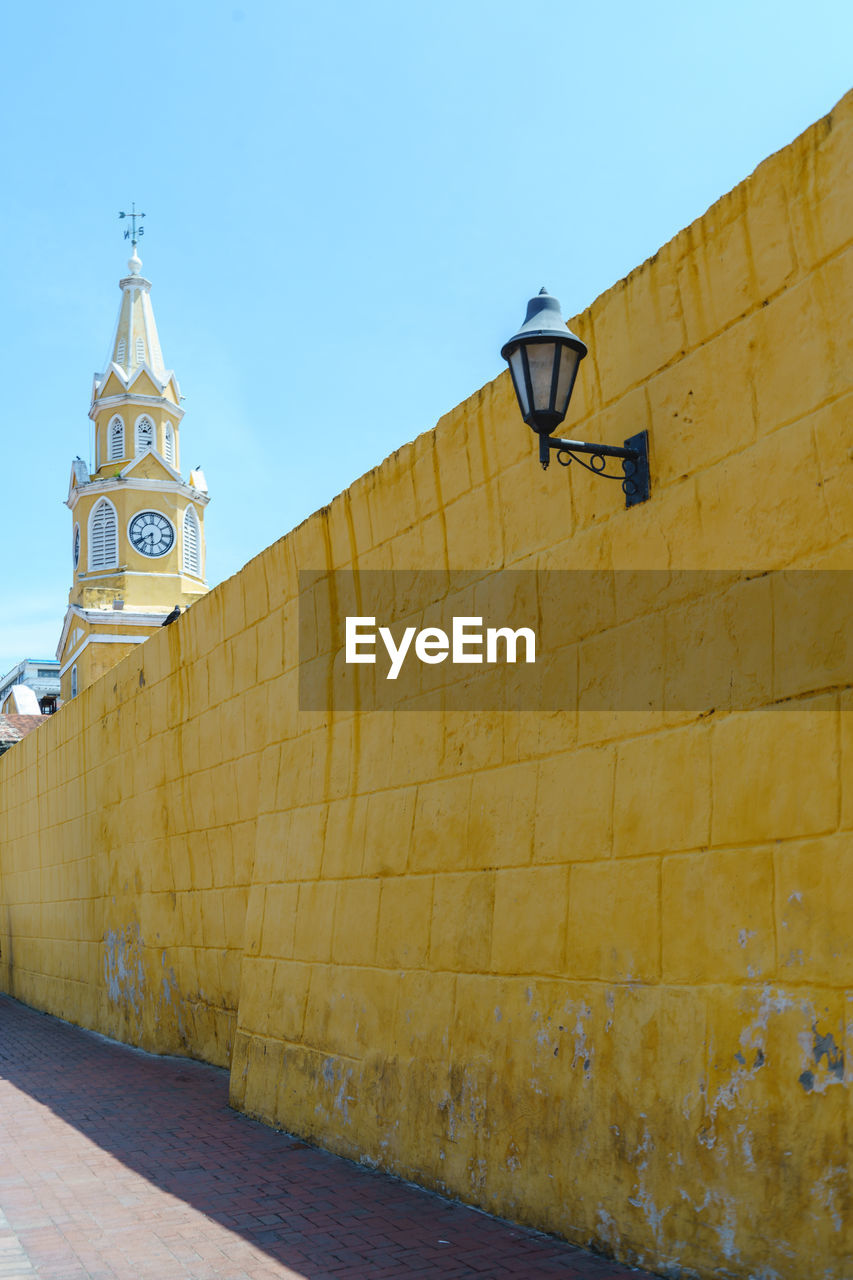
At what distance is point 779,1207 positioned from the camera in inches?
139

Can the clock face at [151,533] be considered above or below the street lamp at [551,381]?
above

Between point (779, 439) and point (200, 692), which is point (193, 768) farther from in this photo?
point (779, 439)

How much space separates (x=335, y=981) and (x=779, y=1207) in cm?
326

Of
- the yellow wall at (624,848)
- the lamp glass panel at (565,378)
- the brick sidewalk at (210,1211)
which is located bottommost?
the brick sidewalk at (210,1211)

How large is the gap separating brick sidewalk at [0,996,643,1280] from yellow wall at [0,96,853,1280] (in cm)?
19

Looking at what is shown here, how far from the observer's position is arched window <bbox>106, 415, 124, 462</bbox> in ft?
160

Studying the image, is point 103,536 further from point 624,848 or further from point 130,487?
point 624,848

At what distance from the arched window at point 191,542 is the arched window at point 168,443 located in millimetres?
2166

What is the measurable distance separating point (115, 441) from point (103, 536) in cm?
399

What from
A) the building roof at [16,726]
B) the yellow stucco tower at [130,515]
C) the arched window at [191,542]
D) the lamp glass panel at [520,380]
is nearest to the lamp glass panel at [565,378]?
the lamp glass panel at [520,380]

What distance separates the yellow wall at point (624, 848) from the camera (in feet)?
12.1

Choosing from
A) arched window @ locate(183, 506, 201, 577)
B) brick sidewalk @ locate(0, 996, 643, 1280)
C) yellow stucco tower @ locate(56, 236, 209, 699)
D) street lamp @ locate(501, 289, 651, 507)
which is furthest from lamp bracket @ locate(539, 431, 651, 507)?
arched window @ locate(183, 506, 201, 577)

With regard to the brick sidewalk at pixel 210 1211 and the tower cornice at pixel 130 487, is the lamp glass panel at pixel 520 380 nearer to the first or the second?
the brick sidewalk at pixel 210 1211

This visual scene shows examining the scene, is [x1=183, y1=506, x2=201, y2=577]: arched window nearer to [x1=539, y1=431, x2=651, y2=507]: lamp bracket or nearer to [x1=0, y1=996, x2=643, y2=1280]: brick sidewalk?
[x1=0, y1=996, x2=643, y2=1280]: brick sidewalk
